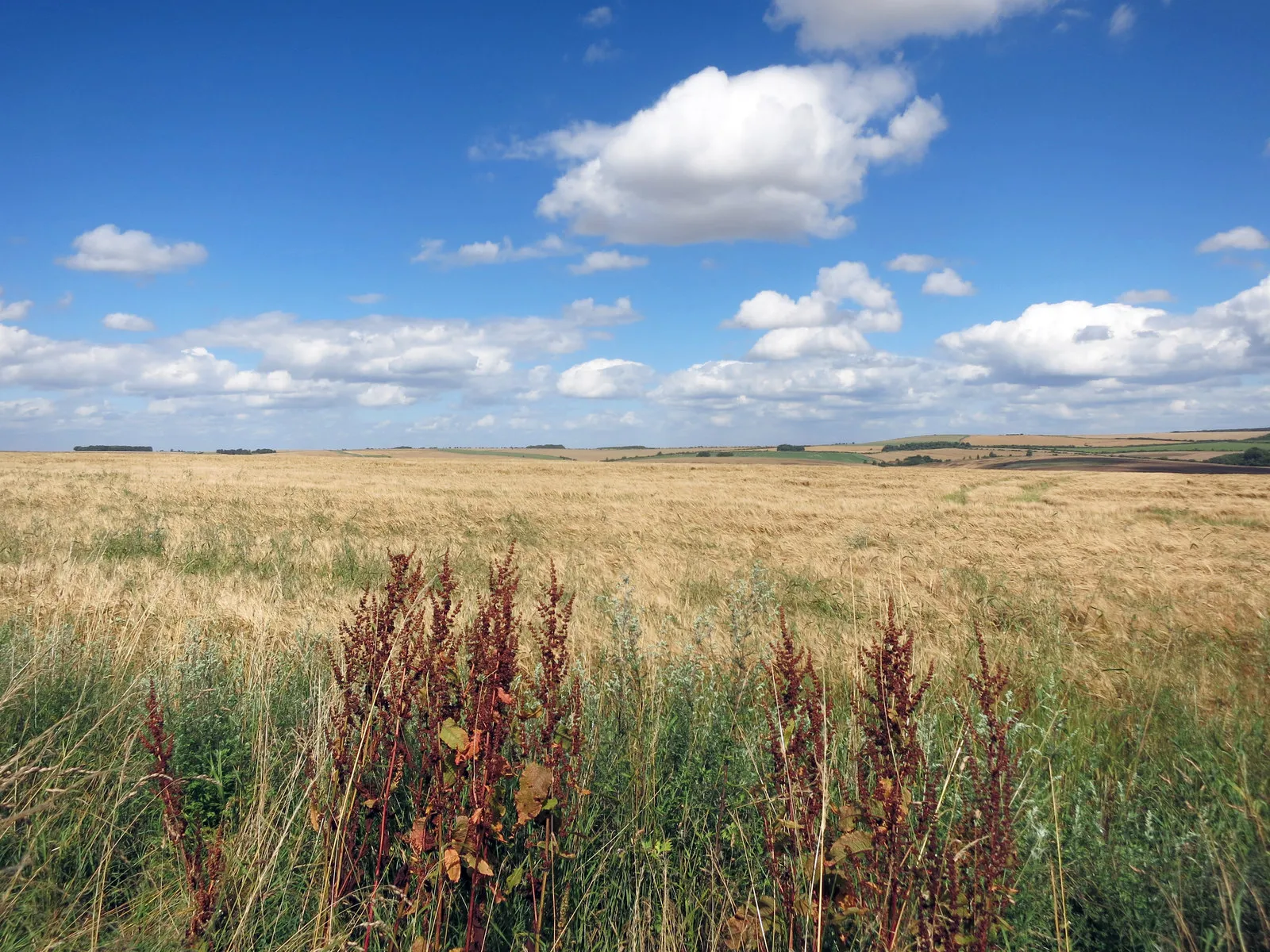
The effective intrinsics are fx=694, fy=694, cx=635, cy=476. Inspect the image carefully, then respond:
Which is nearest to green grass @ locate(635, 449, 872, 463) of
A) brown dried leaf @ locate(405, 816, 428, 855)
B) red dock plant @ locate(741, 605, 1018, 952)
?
red dock plant @ locate(741, 605, 1018, 952)

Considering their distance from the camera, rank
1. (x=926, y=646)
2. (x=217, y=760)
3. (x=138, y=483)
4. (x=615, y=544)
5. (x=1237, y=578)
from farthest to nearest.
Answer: (x=138, y=483), (x=615, y=544), (x=1237, y=578), (x=926, y=646), (x=217, y=760)

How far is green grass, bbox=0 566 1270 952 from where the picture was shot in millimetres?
2246

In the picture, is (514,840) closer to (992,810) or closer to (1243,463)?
(992,810)

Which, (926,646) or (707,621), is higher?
(707,621)

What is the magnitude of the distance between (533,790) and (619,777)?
96 centimetres

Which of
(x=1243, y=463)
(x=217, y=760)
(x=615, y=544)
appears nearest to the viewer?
(x=217, y=760)

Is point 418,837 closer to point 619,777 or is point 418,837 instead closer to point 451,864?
point 451,864

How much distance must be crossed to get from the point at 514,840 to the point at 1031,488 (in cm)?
3646

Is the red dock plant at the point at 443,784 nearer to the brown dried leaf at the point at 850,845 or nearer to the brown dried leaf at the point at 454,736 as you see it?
the brown dried leaf at the point at 454,736

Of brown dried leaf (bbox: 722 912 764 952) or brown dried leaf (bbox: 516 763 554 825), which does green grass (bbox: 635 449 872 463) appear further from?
brown dried leaf (bbox: 516 763 554 825)

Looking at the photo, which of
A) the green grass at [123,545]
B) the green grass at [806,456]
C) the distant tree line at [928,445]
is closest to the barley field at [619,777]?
the green grass at [123,545]

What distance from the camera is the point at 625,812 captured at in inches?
112

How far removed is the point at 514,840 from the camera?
2387 mm

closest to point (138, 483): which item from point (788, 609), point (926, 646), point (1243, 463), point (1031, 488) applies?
point (788, 609)
